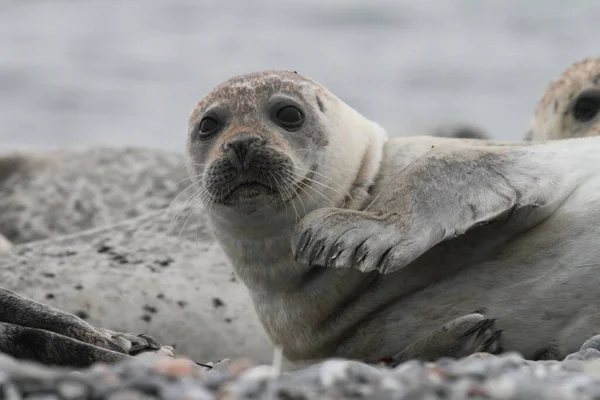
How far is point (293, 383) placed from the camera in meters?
2.88

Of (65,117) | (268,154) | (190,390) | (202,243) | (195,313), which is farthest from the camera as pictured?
(65,117)

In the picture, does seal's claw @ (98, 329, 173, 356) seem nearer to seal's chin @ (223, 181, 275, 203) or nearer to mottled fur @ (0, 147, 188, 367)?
seal's chin @ (223, 181, 275, 203)

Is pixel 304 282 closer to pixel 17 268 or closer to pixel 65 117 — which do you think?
pixel 17 268

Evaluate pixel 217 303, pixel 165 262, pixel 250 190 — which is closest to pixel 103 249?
pixel 165 262

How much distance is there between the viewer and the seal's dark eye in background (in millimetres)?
7141

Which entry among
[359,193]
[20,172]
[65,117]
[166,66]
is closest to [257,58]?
[166,66]

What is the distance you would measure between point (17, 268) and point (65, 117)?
13.0m

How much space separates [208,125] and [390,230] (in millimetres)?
1068

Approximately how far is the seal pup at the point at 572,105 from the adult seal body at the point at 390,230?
2368 mm

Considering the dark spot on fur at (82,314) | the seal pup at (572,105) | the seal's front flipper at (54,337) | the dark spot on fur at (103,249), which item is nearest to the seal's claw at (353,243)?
the seal's front flipper at (54,337)

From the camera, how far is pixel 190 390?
2.83 m

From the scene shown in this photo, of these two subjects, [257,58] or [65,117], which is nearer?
[65,117]

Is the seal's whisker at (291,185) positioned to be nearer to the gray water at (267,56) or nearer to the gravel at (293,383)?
the gravel at (293,383)

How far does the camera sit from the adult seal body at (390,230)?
4.22 metres
